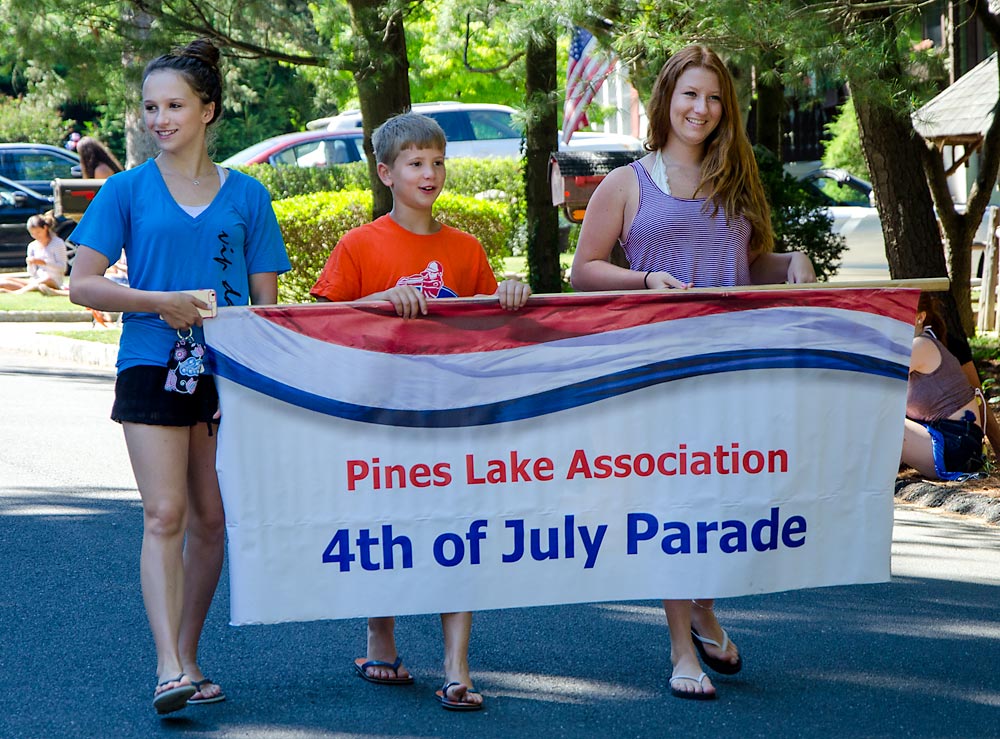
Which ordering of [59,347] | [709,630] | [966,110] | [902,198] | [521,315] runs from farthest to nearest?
1. [966,110]
2. [59,347]
3. [902,198]
4. [709,630]
5. [521,315]

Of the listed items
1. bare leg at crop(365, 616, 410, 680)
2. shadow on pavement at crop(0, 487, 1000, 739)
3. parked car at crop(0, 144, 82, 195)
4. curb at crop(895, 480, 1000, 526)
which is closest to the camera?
shadow on pavement at crop(0, 487, 1000, 739)

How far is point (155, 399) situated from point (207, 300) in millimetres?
336

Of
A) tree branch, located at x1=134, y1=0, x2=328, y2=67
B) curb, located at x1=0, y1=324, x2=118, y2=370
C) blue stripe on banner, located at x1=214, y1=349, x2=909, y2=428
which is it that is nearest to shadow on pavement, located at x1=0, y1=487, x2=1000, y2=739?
blue stripe on banner, located at x1=214, y1=349, x2=909, y2=428

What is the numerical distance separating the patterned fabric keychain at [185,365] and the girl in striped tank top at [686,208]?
1.27 metres

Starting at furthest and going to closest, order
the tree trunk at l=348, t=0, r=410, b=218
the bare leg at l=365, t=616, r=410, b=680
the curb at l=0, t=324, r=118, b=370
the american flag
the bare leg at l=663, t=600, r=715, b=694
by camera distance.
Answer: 1. the curb at l=0, t=324, r=118, b=370
2. the tree trunk at l=348, t=0, r=410, b=218
3. the american flag
4. the bare leg at l=365, t=616, r=410, b=680
5. the bare leg at l=663, t=600, r=715, b=694

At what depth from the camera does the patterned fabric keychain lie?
4137mm

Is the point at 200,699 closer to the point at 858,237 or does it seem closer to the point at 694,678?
the point at 694,678

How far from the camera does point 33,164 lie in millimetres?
28172

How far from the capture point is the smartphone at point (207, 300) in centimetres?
408

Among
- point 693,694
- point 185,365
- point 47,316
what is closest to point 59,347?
point 47,316

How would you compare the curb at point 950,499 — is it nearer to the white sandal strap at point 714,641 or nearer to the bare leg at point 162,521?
the white sandal strap at point 714,641

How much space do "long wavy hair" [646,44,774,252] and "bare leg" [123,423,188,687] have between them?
1.81 meters

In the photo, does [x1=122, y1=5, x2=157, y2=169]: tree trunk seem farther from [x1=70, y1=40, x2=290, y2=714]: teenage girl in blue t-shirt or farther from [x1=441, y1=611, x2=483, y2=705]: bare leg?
[x1=441, y1=611, x2=483, y2=705]: bare leg

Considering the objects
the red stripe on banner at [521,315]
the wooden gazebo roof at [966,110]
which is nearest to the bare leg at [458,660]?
the red stripe on banner at [521,315]
